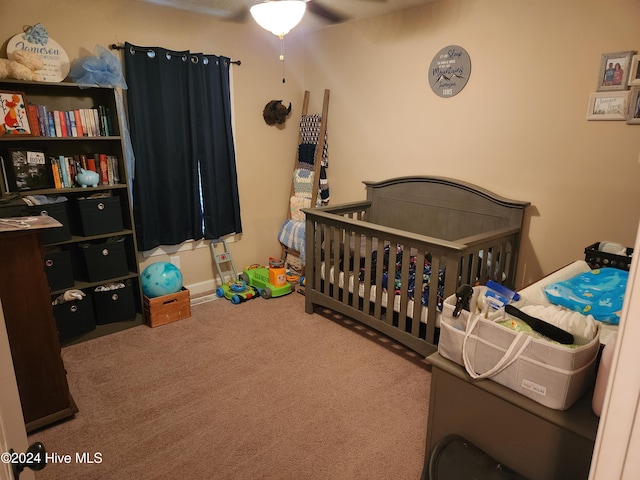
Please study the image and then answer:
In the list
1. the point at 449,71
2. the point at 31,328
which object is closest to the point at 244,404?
the point at 31,328

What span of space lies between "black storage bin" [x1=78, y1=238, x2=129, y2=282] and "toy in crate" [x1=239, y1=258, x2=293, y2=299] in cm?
115

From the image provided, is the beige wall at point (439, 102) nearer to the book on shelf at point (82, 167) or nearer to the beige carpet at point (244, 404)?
the book on shelf at point (82, 167)

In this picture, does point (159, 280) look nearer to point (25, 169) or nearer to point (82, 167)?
point (82, 167)

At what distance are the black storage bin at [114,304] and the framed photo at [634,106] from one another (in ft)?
10.9

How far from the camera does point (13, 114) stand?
2414 millimetres

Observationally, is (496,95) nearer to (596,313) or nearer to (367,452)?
(596,313)

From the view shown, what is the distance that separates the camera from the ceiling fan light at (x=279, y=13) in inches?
92.0

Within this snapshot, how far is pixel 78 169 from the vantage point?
109 inches

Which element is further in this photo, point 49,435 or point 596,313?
point 49,435

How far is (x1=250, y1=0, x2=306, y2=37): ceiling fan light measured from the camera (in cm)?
234

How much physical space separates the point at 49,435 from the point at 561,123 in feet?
10.6

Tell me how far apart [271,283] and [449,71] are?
7.25 feet

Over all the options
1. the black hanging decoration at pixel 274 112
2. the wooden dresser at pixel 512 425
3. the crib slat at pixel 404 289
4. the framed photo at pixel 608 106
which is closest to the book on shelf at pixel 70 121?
the black hanging decoration at pixel 274 112

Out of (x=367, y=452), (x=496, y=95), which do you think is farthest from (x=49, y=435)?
(x=496, y=95)
